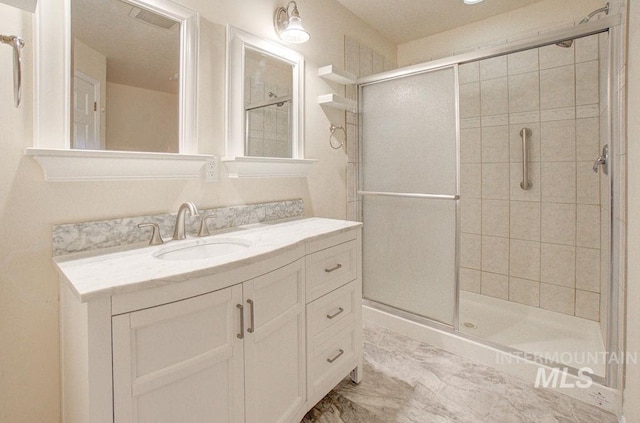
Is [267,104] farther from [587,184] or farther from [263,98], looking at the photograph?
[587,184]

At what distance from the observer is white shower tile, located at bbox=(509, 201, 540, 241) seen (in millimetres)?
2557

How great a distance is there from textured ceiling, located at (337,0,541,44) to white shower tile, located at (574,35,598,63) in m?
0.45

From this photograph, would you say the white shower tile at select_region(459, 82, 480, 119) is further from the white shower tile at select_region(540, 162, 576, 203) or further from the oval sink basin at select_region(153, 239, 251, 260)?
the oval sink basin at select_region(153, 239, 251, 260)

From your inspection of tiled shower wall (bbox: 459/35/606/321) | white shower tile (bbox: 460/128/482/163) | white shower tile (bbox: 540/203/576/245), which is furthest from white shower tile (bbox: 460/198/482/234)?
white shower tile (bbox: 540/203/576/245)

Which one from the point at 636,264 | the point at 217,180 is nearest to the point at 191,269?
the point at 217,180

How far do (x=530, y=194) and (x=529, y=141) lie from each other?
413mm

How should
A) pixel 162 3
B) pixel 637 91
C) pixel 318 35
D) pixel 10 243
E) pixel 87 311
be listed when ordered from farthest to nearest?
pixel 318 35 < pixel 162 3 < pixel 637 91 < pixel 10 243 < pixel 87 311

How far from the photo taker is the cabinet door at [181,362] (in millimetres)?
819

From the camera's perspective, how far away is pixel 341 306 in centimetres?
161

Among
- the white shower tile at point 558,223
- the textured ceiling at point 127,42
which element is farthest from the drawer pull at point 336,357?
the white shower tile at point 558,223

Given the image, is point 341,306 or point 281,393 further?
point 341,306

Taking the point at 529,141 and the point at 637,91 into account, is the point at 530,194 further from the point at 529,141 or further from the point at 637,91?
the point at 637,91

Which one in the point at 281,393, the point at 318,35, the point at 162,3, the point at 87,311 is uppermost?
the point at 318,35

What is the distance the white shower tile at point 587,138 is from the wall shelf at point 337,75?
5.41 ft
